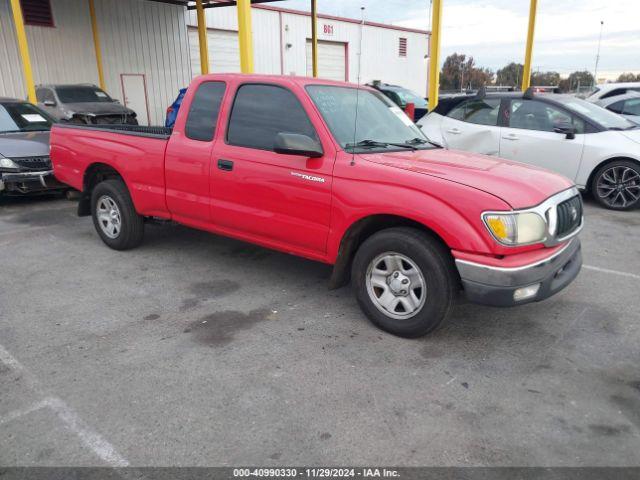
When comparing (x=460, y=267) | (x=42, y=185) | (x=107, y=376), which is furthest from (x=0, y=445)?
(x=42, y=185)

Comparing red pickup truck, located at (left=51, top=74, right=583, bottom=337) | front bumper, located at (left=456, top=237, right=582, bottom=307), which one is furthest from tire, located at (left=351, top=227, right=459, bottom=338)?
front bumper, located at (left=456, top=237, right=582, bottom=307)

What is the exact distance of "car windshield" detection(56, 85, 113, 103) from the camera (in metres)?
13.9

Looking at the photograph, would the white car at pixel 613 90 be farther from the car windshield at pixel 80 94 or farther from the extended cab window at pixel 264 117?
the car windshield at pixel 80 94

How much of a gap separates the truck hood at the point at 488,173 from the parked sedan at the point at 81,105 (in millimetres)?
11698

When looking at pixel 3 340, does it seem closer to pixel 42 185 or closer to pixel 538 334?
pixel 538 334

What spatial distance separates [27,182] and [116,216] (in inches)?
111

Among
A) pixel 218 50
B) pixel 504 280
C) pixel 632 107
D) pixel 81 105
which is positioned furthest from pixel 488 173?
pixel 218 50

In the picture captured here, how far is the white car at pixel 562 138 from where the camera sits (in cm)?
751

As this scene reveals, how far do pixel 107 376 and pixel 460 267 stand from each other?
231cm

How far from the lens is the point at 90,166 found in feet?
18.8

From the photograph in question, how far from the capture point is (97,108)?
13953 mm

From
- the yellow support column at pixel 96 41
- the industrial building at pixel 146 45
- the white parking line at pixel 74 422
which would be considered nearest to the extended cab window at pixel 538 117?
the white parking line at pixel 74 422

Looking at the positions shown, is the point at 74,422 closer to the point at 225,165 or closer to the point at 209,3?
the point at 225,165

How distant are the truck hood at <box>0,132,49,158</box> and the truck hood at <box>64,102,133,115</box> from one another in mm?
5738
